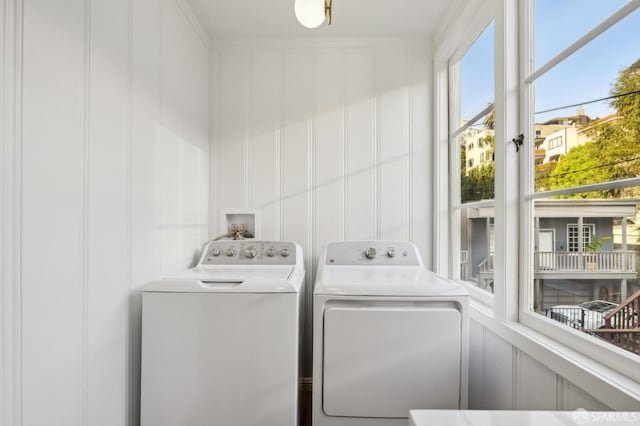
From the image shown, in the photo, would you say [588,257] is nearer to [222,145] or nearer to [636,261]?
[636,261]

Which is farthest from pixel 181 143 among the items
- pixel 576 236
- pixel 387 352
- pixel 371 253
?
pixel 576 236

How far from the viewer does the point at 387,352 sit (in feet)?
4.93

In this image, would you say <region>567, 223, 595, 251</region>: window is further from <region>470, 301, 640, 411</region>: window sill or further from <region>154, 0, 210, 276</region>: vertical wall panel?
<region>154, 0, 210, 276</region>: vertical wall panel

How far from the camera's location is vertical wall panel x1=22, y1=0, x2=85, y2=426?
100 cm

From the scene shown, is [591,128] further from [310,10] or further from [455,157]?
[455,157]

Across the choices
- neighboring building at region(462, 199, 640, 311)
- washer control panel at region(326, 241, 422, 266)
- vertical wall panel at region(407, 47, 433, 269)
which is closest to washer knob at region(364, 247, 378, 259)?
washer control panel at region(326, 241, 422, 266)

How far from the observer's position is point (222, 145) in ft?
8.21

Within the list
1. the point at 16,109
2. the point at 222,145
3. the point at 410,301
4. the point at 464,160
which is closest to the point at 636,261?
the point at 410,301

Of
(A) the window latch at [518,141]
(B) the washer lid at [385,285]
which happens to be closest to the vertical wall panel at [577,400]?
(B) the washer lid at [385,285]

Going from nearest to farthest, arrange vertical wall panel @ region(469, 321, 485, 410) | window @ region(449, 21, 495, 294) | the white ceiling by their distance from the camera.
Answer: vertical wall panel @ region(469, 321, 485, 410), window @ region(449, 21, 495, 294), the white ceiling

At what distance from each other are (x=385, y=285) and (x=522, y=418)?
3.13ft

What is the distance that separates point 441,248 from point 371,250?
1.79 feet

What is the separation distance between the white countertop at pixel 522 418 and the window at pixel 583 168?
522 mm

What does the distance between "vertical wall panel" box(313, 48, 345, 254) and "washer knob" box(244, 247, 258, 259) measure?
0.54 metres
